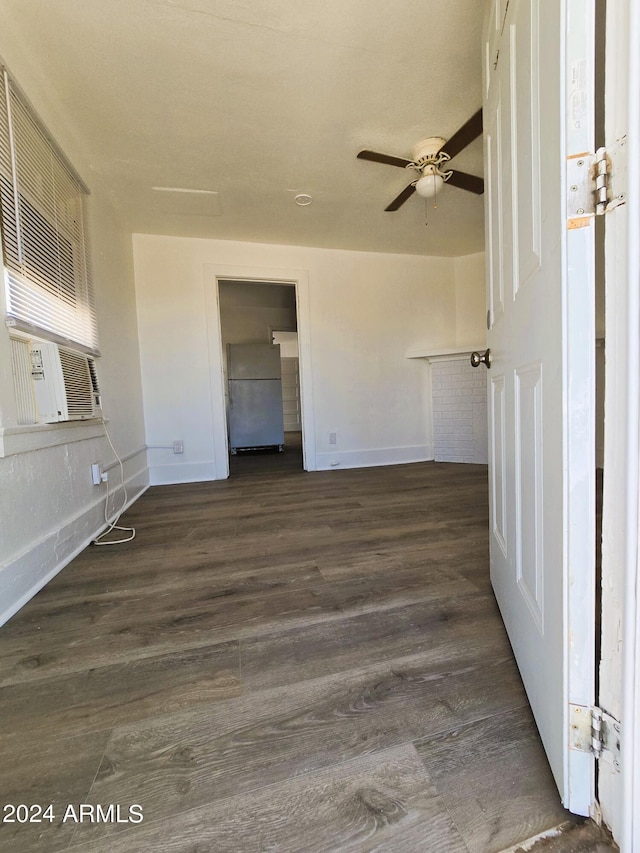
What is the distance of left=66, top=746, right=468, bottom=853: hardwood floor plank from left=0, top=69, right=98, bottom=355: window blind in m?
1.67

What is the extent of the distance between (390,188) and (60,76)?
2.04 metres

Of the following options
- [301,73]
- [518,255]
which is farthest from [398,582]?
[301,73]

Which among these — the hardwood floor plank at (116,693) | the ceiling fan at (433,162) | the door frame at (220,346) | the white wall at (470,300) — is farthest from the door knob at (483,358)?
the white wall at (470,300)

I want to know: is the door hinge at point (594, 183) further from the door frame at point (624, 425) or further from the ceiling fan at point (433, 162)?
the ceiling fan at point (433, 162)

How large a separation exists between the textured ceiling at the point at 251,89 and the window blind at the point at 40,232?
0.28 meters

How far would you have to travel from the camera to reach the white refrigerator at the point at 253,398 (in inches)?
211

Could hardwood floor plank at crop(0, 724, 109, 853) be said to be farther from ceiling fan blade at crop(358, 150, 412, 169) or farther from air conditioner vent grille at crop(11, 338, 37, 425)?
ceiling fan blade at crop(358, 150, 412, 169)

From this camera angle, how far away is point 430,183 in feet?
7.20

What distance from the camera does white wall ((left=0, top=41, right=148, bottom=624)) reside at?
1.32m

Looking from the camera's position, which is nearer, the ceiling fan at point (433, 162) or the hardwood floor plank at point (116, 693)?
the hardwood floor plank at point (116, 693)

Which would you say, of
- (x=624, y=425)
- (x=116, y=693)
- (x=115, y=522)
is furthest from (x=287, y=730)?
(x=115, y=522)

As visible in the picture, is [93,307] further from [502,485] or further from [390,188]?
[502,485]

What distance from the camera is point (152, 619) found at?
1.21 m

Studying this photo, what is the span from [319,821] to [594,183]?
3.71 feet
